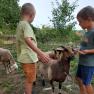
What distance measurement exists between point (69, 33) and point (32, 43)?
17022 mm

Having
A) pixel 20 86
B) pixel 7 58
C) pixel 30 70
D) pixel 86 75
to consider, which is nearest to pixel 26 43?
pixel 30 70

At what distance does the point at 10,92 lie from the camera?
7059 mm

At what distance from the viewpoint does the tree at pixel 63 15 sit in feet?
73.0

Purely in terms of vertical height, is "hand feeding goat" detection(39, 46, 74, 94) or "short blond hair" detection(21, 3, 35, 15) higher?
"short blond hair" detection(21, 3, 35, 15)

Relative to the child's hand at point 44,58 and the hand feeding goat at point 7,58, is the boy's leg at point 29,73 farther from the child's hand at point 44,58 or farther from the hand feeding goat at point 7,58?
the hand feeding goat at point 7,58

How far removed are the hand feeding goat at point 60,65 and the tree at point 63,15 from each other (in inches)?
586

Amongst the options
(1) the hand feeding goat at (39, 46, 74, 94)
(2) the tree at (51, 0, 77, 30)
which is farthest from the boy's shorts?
(2) the tree at (51, 0, 77, 30)

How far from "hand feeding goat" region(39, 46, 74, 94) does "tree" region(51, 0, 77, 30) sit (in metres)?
14.9

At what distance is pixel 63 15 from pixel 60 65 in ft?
51.1

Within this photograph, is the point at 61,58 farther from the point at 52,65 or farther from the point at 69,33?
the point at 69,33

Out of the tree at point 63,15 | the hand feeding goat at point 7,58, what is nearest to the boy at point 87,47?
the hand feeding goat at point 7,58

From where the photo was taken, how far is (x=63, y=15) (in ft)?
72.9

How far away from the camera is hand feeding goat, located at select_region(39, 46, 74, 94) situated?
6428 millimetres

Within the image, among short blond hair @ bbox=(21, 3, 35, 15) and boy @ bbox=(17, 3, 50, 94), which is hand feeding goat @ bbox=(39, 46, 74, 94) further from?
short blond hair @ bbox=(21, 3, 35, 15)
